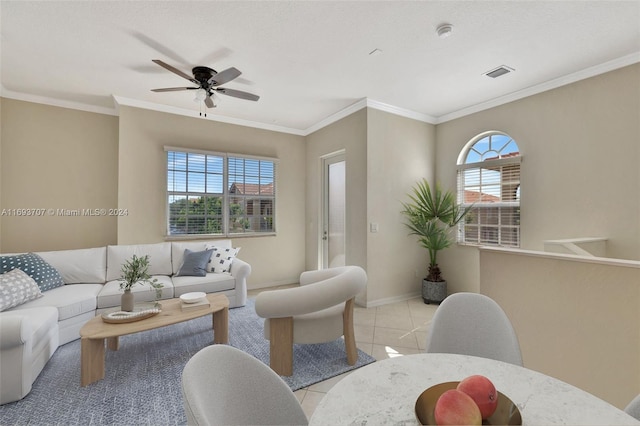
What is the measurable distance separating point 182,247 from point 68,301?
1371 millimetres

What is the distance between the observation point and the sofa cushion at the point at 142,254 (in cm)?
338

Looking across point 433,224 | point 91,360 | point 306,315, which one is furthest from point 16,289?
point 433,224

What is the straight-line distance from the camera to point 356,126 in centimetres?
398

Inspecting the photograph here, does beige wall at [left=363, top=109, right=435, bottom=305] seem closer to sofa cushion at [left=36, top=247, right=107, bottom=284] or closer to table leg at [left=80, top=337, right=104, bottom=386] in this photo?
table leg at [left=80, top=337, right=104, bottom=386]

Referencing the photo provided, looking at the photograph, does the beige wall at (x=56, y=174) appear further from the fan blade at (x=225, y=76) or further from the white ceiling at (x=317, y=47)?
the fan blade at (x=225, y=76)

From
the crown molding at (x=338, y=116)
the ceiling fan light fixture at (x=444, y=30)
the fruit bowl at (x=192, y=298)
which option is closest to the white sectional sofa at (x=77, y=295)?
the fruit bowl at (x=192, y=298)

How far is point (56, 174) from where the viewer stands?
3795 millimetres

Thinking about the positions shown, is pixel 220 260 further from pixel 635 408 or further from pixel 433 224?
pixel 635 408

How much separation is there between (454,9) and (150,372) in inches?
145

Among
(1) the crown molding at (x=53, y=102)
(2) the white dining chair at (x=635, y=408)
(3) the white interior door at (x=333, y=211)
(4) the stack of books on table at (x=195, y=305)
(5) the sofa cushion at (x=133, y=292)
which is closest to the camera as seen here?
(2) the white dining chair at (x=635, y=408)

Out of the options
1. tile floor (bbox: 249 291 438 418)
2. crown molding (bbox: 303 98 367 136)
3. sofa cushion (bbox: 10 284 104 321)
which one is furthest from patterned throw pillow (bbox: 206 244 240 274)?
crown molding (bbox: 303 98 367 136)

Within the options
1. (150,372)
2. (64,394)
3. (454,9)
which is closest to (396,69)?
(454,9)

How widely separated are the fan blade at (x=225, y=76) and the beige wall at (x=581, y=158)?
11.2 ft

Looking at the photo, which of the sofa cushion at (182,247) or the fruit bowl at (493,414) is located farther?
the sofa cushion at (182,247)
